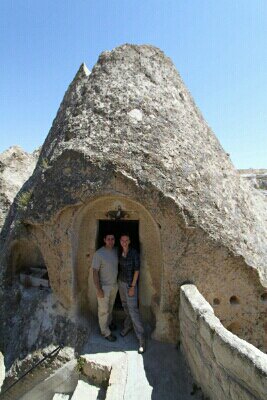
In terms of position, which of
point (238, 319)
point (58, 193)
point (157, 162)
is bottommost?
point (238, 319)

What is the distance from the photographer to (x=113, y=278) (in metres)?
5.41

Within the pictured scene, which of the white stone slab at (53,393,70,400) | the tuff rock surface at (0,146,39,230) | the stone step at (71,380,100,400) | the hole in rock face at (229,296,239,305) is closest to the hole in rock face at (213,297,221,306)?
the hole in rock face at (229,296,239,305)

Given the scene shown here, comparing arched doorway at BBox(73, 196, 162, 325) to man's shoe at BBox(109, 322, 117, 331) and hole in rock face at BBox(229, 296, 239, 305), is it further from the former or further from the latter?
hole in rock face at BBox(229, 296, 239, 305)

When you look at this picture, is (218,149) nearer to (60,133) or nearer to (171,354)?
(60,133)

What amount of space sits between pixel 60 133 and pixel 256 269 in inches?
144

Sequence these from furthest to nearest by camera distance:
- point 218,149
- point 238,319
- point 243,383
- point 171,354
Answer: point 218,149
point 238,319
point 171,354
point 243,383

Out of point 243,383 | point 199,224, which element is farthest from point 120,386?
point 199,224

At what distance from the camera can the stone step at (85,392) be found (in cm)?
447

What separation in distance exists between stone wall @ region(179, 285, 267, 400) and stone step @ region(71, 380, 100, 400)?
1232 millimetres

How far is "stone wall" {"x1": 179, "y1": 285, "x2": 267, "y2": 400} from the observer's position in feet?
9.61

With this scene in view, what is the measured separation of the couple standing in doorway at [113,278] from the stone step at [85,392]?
0.75m

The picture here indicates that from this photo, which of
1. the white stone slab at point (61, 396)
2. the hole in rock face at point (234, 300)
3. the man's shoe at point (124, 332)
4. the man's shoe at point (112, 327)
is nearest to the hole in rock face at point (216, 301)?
the hole in rock face at point (234, 300)

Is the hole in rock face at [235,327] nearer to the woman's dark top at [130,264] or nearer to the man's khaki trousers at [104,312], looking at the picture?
the woman's dark top at [130,264]

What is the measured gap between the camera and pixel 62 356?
5.09 meters
